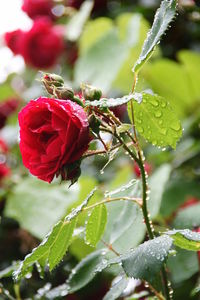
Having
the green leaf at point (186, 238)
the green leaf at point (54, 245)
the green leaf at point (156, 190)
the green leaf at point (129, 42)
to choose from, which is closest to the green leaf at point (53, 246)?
the green leaf at point (54, 245)

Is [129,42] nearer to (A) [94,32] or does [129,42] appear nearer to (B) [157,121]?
(A) [94,32]

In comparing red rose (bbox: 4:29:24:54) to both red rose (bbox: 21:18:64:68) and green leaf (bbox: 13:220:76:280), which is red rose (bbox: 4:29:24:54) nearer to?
red rose (bbox: 21:18:64:68)

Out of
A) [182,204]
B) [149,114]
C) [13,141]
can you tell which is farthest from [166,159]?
[149,114]

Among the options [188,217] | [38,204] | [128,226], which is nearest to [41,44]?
Result: [38,204]

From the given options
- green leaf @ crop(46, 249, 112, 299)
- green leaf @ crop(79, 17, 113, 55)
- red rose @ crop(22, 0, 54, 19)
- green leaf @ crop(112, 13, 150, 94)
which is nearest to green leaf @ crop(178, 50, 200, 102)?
green leaf @ crop(112, 13, 150, 94)

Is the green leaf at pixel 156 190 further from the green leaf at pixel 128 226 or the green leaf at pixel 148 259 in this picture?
the green leaf at pixel 148 259
